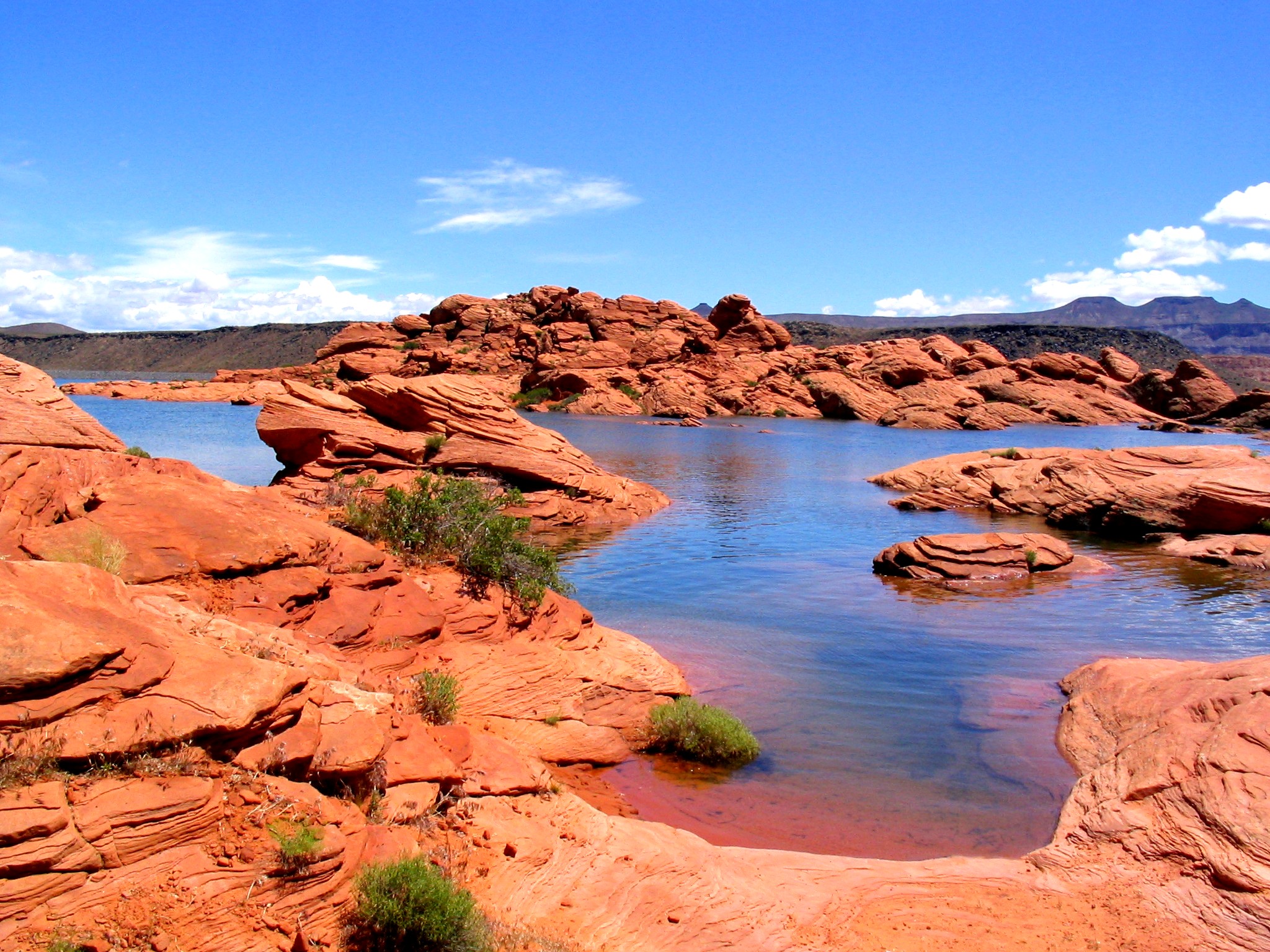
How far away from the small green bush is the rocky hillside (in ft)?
451

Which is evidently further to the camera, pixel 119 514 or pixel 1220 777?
pixel 119 514

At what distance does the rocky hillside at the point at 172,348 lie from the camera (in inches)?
5546

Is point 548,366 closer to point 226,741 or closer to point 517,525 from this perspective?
point 517,525

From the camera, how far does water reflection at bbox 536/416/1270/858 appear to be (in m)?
7.46

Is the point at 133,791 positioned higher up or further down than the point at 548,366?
further down

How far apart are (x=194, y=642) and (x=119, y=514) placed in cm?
244

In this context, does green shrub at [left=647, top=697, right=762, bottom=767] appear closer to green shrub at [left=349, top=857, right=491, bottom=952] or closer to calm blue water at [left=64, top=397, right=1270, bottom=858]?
calm blue water at [left=64, top=397, right=1270, bottom=858]

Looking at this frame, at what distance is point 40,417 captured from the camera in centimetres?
884

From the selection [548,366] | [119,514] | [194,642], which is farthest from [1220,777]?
[548,366]

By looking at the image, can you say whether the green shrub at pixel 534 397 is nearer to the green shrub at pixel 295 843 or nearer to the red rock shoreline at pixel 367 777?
the red rock shoreline at pixel 367 777

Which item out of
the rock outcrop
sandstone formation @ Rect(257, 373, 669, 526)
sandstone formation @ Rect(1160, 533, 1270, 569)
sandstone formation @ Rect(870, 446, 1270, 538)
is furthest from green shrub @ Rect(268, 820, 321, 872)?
the rock outcrop

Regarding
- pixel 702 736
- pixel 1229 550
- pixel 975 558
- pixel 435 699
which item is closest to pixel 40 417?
pixel 435 699

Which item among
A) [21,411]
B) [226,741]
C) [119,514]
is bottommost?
[226,741]

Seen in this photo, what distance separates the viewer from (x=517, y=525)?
10930mm
